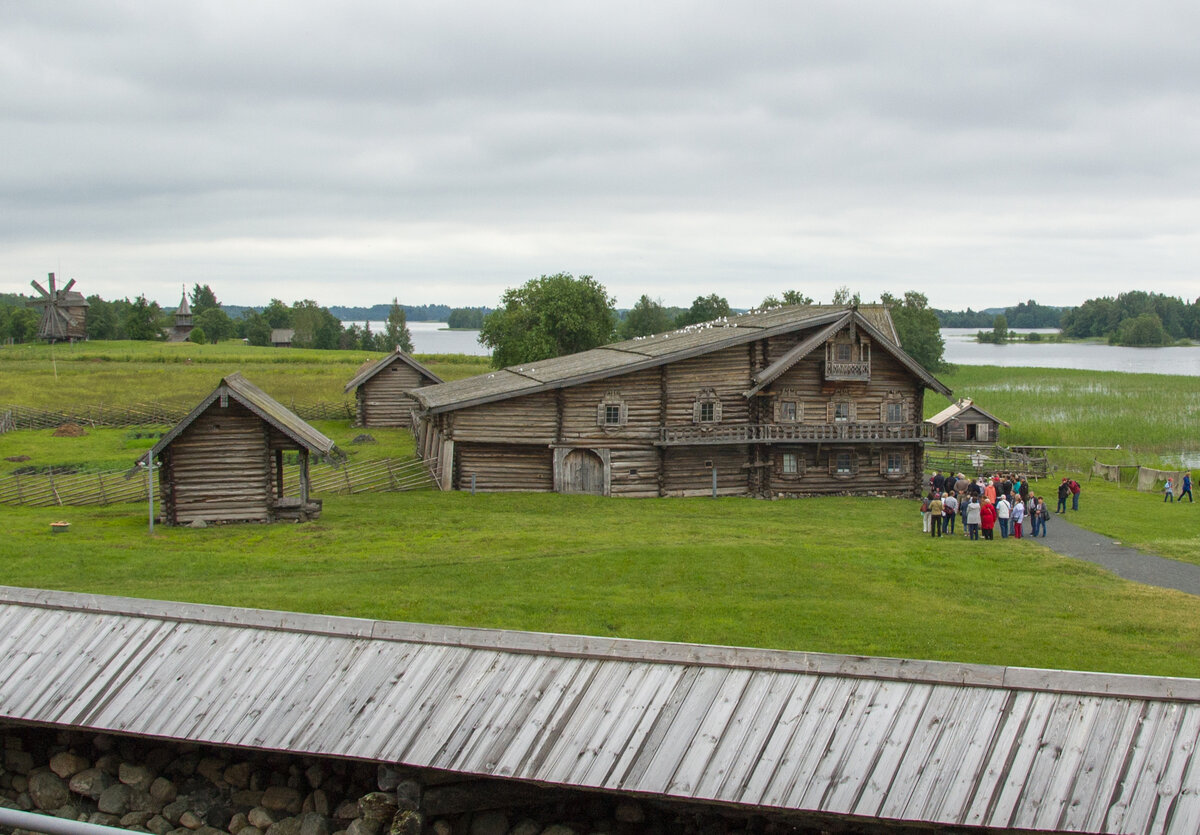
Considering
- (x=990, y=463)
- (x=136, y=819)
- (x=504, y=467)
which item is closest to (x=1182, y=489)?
(x=990, y=463)

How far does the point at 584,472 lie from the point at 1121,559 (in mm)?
19446

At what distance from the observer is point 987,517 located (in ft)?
102

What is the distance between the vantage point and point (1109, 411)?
76.9m

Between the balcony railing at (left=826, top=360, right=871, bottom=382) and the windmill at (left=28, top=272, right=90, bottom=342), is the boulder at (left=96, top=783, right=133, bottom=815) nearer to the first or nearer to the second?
the balcony railing at (left=826, top=360, right=871, bottom=382)

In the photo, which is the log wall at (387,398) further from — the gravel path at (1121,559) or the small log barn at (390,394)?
the gravel path at (1121,559)

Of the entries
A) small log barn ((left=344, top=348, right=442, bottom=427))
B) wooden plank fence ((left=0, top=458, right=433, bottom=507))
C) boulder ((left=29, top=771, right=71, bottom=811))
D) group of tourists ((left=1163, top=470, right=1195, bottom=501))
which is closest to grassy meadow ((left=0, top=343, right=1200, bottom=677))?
group of tourists ((left=1163, top=470, right=1195, bottom=501))

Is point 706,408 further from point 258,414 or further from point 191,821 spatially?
point 191,821

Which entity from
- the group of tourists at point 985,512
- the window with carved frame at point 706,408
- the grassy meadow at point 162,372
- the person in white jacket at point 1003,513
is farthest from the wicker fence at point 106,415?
the person in white jacket at point 1003,513

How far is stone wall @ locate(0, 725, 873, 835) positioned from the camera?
1062cm

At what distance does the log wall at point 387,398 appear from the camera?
61125 millimetres

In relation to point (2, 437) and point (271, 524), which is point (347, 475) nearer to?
point (271, 524)

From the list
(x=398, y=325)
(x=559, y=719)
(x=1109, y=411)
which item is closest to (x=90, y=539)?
(x=559, y=719)

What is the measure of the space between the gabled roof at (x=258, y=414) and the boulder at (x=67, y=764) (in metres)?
17.2

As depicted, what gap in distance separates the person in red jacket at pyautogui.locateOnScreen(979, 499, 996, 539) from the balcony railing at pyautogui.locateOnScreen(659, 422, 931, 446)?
1197 centimetres
